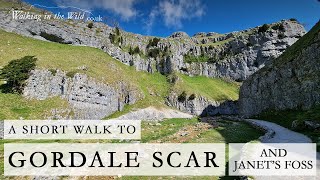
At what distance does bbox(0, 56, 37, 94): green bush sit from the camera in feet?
197

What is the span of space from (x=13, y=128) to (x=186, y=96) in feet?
250

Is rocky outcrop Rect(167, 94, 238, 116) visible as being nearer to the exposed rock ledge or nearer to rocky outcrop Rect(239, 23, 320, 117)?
A: the exposed rock ledge

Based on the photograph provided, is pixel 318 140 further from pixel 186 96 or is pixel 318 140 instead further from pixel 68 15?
pixel 68 15

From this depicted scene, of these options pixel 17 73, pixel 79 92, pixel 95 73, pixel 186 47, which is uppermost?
pixel 186 47

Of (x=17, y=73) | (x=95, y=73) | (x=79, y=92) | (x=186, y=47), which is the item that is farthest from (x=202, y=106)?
(x=17, y=73)

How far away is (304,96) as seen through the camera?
178ft

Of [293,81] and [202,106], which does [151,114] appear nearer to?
[202,106]

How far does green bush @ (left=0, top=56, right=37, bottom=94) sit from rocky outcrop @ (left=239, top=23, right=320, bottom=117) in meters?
59.5

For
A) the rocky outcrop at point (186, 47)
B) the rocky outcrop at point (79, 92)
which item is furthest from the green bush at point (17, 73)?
the rocky outcrop at point (186, 47)

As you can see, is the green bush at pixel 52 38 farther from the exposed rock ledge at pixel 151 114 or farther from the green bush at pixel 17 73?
the green bush at pixel 17 73

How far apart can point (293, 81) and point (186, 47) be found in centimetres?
10976

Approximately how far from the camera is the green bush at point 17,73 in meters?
60.0

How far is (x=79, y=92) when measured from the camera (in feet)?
238

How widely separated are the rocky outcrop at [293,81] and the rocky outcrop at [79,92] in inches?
1732
